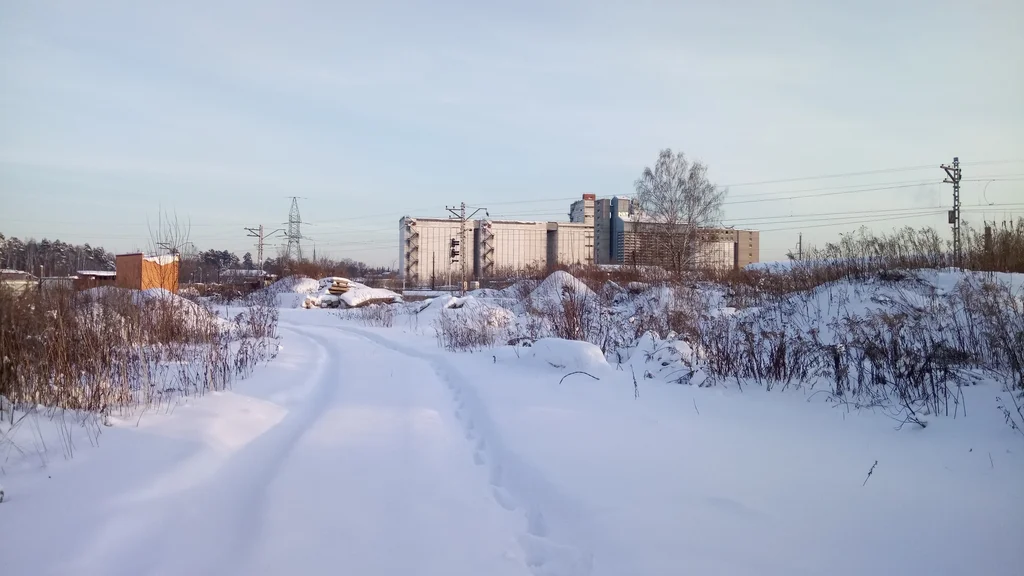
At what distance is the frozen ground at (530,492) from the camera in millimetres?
2457

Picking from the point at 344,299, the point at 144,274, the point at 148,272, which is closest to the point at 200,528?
the point at 148,272

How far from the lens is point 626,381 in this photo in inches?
241

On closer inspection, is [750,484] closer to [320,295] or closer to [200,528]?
[200,528]

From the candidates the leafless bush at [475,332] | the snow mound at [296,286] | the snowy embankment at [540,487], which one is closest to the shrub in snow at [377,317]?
the leafless bush at [475,332]

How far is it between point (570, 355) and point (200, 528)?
4731 mm

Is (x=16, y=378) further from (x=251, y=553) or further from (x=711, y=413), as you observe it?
(x=711, y=413)

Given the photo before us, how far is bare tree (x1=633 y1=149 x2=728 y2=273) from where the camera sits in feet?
102

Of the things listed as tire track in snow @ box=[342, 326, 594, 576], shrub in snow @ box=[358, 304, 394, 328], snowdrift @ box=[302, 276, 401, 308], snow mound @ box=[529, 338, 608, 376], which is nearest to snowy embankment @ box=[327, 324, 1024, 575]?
tire track in snow @ box=[342, 326, 594, 576]

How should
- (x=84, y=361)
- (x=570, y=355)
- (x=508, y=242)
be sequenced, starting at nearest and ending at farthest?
(x=84, y=361) → (x=570, y=355) → (x=508, y=242)

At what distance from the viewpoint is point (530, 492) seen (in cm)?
332

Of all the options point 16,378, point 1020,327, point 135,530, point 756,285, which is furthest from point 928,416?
point 756,285

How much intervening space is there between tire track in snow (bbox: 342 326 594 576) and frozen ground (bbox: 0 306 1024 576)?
15 millimetres

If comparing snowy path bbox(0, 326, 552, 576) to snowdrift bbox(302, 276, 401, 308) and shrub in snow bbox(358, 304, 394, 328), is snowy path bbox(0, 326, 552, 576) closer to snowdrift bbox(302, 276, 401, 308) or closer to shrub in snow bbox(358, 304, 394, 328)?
shrub in snow bbox(358, 304, 394, 328)

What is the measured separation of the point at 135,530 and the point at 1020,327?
8170 mm
